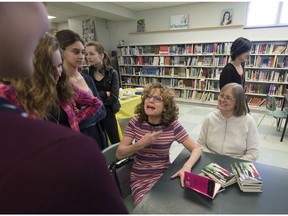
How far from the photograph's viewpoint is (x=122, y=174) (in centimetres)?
138

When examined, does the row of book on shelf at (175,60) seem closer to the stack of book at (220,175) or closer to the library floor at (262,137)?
the library floor at (262,137)

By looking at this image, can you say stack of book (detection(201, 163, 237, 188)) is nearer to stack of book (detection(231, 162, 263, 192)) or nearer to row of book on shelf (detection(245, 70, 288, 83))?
stack of book (detection(231, 162, 263, 192))

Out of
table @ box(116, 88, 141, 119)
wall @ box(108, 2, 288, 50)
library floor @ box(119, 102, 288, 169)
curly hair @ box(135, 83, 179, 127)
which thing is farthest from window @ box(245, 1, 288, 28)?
curly hair @ box(135, 83, 179, 127)

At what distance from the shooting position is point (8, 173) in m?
0.23

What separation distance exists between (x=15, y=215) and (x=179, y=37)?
5726mm

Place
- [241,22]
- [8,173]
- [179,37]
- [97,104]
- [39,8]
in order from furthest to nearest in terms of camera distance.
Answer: [179,37] < [241,22] < [97,104] < [39,8] < [8,173]

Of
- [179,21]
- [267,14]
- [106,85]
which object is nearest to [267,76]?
[267,14]

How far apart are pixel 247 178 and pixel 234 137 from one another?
0.57 m

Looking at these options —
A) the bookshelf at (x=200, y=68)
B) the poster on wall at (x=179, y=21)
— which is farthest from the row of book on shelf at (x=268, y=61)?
the poster on wall at (x=179, y=21)

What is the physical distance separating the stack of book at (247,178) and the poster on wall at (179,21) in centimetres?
490

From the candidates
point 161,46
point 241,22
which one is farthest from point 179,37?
point 241,22

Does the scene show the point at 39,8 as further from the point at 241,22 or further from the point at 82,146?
the point at 241,22

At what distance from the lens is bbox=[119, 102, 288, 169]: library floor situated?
2.61 m

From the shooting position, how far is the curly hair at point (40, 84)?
3.18ft
